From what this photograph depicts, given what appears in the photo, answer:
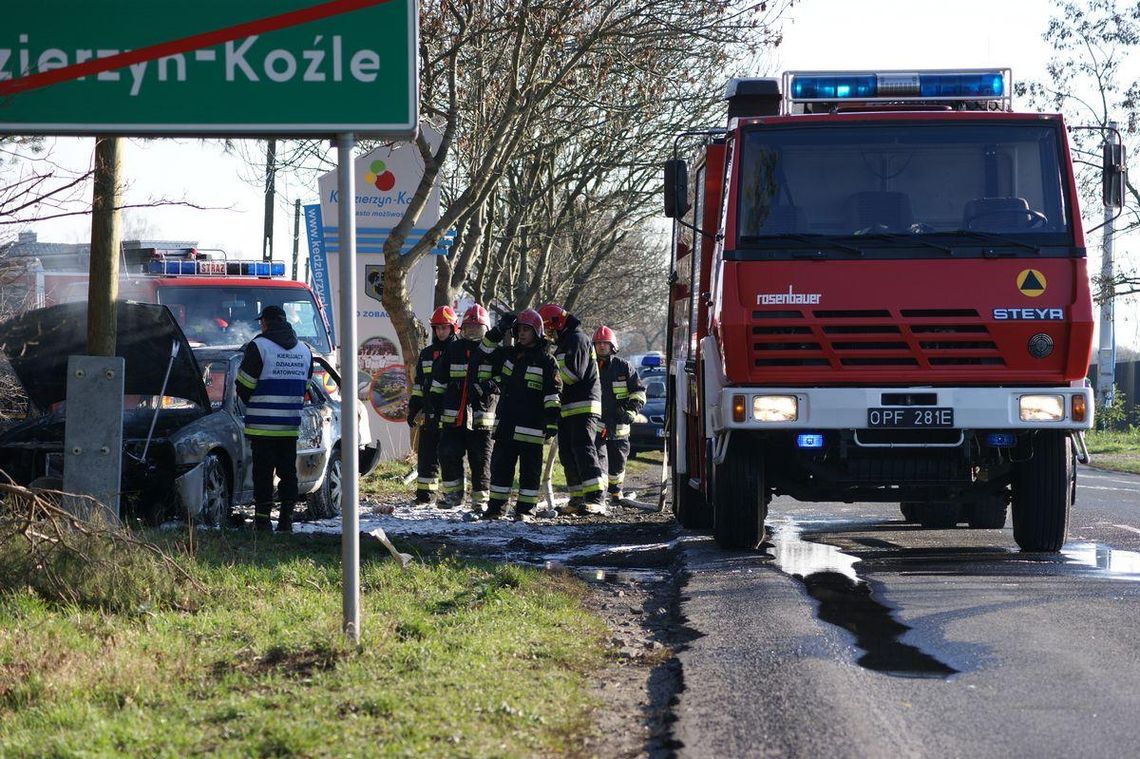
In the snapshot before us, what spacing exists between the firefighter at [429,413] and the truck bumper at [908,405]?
580cm

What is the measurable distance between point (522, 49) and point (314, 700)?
1554 cm

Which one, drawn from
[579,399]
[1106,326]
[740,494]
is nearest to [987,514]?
[740,494]

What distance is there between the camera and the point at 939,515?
12820mm

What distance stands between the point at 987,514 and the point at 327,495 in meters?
5.71

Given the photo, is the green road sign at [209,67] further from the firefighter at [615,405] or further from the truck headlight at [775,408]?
the firefighter at [615,405]

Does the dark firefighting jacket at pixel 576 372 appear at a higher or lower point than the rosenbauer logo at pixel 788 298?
lower

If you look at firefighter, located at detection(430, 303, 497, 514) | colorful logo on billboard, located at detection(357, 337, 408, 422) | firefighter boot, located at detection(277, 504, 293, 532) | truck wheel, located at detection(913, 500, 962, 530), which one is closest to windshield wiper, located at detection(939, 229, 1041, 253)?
truck wheel, located at detection(913, 500, 962, 530)

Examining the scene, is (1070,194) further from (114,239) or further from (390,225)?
(390,225)

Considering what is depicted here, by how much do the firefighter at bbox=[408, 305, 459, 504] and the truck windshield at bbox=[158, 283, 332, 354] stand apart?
169cm

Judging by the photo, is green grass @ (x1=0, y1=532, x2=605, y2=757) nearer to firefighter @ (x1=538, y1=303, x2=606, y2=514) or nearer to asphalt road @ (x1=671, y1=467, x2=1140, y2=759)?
asphalt road @ (x1=671, y1=467, x2=1140, y2=759)

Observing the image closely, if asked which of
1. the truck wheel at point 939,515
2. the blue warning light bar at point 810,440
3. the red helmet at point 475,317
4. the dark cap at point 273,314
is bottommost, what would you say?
the truck wheel at point 939,515

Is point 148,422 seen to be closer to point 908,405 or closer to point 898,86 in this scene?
point 908,405

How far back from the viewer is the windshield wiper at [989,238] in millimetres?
9414

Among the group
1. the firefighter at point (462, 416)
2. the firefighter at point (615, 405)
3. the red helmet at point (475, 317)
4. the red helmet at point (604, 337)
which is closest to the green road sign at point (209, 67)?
the firefighter at point (462, 416)
